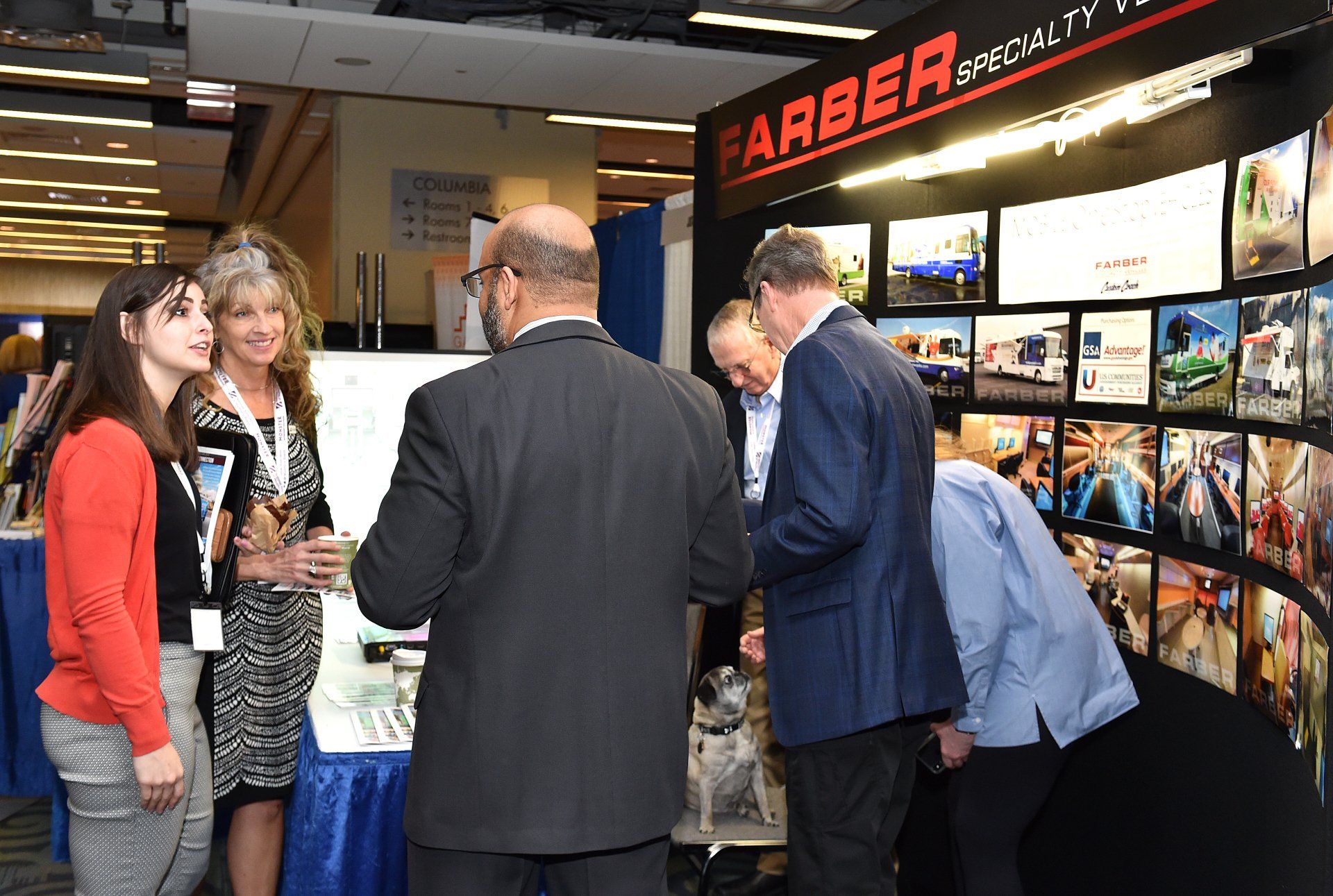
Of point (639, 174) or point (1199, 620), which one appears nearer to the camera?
point (1199, 620)

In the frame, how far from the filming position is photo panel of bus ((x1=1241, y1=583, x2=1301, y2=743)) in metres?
1.99

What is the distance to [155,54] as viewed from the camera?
24.2 feet

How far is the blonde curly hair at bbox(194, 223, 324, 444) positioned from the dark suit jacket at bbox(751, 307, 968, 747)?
112cm

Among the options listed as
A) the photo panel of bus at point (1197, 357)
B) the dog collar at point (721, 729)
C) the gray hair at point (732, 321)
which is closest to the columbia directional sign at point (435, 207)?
the gray hair at point (732, 321)

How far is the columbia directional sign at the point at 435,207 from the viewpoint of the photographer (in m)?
9.26

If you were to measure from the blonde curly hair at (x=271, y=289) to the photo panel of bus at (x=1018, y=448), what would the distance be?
1.60m

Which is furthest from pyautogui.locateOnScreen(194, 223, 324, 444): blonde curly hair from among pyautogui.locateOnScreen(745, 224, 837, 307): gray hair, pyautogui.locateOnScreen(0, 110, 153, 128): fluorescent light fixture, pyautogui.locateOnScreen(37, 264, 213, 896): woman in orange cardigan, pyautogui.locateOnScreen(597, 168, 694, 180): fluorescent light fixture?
pyautogui.locateOnScreen(597, 168, 694, 180): fluorescent light fixture

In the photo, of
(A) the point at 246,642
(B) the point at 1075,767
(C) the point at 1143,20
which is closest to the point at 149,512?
(A) the point at 246,642

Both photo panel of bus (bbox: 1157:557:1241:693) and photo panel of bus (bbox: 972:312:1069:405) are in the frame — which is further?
photo panel of bus (bbox: 972:312:1069:405)

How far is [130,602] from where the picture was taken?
1749 millimetres

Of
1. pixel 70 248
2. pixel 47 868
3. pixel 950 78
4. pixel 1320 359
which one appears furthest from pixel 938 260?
pixel 70 248

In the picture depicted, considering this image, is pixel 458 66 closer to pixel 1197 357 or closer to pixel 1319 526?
pixel 1197 357

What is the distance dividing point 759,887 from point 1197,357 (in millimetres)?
1931

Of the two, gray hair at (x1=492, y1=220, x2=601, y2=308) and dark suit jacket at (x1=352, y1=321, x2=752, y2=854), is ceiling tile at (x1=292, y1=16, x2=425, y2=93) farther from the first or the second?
dark suit jacket at (x1=352, y1=321, x2=752, y2=854)
